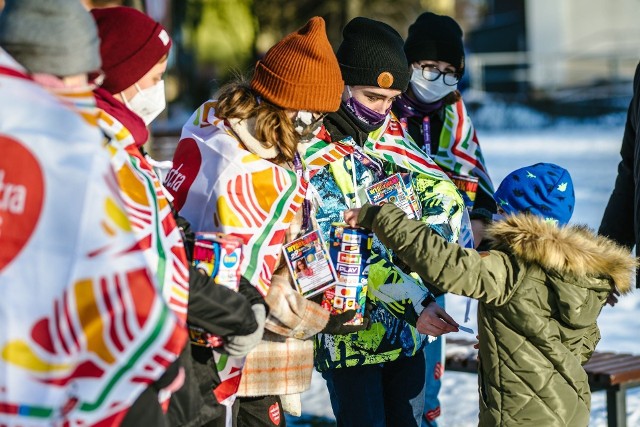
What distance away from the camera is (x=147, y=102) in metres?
2.96

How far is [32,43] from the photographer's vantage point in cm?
242

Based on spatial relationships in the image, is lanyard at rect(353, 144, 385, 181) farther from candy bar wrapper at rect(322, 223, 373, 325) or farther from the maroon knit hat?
the maroon knit hat

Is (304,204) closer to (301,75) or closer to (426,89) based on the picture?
(301,75)

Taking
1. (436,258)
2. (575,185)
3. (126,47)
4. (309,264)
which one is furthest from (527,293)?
(575,185)

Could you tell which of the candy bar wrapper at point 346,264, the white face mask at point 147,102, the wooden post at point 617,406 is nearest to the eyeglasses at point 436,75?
the candy bar wrapper at point 346,264

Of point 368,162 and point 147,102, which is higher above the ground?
point 147,102

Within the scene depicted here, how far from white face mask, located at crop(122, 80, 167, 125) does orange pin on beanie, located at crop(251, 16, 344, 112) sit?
0.45m

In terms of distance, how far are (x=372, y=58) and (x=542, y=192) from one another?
84 centimetres

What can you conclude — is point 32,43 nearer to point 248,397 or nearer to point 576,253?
point 248,397

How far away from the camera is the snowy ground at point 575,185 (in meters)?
6.07

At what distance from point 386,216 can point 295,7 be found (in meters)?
26.9

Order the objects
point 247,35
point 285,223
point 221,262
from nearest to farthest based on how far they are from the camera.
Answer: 1. point 221,262
2. point 285,223
3. point 247,35

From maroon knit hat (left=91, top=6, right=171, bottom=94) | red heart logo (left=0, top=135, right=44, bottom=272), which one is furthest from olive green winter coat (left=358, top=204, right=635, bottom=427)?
red heart logo (left=0, top=135, right=44, bottom=272)

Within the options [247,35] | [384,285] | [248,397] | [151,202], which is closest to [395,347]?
[384,285]
